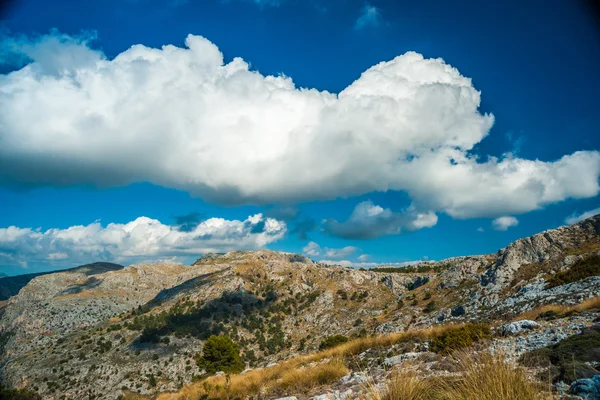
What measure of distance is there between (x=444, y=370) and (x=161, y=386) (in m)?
88.8

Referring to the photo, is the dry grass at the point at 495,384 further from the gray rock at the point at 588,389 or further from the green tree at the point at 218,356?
the green tree at the point at 218,356

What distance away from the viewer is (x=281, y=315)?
12525 cm

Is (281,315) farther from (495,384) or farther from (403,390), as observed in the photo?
(495,384)

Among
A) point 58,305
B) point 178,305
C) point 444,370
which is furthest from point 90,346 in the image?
point 444,370

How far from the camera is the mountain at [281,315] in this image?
76.4 feet

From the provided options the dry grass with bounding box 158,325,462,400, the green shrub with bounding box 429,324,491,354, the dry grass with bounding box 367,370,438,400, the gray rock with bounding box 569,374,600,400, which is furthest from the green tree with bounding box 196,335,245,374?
the gray rock with bounding box 569,374,600,400

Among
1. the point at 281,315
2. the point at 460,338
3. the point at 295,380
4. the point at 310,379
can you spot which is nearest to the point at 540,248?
the point at 460,338

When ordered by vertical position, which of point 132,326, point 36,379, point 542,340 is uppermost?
point 542,340

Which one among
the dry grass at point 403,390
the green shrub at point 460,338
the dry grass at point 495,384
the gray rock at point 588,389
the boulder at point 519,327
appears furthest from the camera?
the boulder at point 519,327

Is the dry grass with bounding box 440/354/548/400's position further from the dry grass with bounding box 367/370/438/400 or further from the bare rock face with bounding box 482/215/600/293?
the bare rock face with bounding box 482/215/600/293

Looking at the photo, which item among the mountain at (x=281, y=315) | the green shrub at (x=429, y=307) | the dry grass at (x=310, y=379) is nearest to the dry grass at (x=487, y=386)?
the mountain at (x=281, y=315)

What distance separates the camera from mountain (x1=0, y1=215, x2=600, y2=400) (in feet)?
76.4

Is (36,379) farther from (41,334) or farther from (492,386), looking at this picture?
(492,386)

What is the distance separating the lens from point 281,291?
14038 centimetres
